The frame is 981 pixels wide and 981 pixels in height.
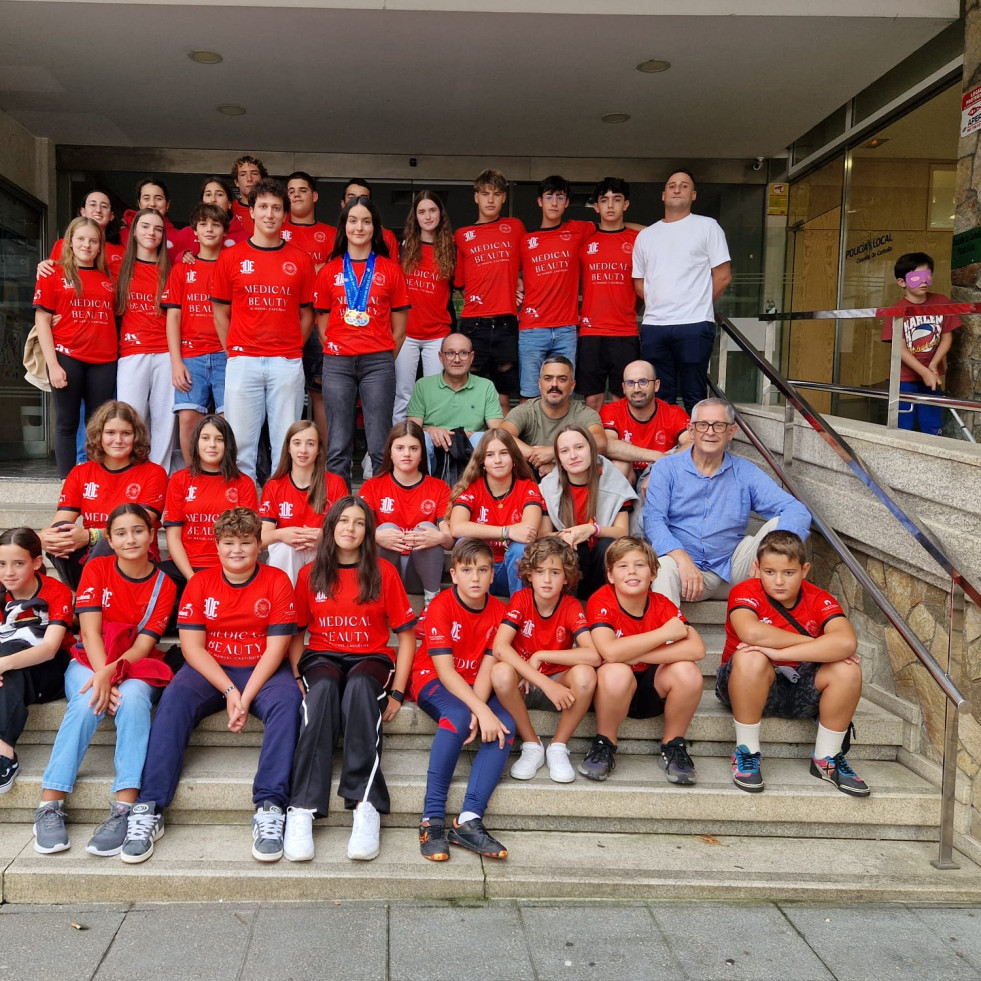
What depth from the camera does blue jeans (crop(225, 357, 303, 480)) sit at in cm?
518

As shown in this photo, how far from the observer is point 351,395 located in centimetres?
537

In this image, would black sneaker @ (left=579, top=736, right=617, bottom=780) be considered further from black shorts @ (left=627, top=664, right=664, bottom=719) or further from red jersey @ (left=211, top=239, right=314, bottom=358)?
red jersey @ (left=211, top=239, right=314, bottom=358)

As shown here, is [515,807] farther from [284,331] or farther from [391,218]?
[391,218]

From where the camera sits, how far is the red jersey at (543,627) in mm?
3896

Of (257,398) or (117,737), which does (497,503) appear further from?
(117,737)

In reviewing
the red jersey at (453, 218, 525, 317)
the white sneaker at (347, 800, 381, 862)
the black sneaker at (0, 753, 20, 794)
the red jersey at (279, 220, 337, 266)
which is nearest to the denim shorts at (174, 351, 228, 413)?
the red jersey at (279, 220, 337, 266)

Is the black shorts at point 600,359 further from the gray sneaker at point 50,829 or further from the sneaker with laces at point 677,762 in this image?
the gray sneaker at point 50,829

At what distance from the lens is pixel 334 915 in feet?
10.2

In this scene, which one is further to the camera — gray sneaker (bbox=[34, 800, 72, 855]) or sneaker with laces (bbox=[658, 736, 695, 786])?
sneaker with laces (bbox=[658, 736, 695, 786])

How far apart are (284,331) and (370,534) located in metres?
1.82

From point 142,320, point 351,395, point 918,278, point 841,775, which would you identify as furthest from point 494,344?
point 841,775

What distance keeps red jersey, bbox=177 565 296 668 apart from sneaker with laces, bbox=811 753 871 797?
229 centimetres

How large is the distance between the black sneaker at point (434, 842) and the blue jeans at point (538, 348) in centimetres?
327

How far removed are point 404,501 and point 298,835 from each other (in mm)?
1871
